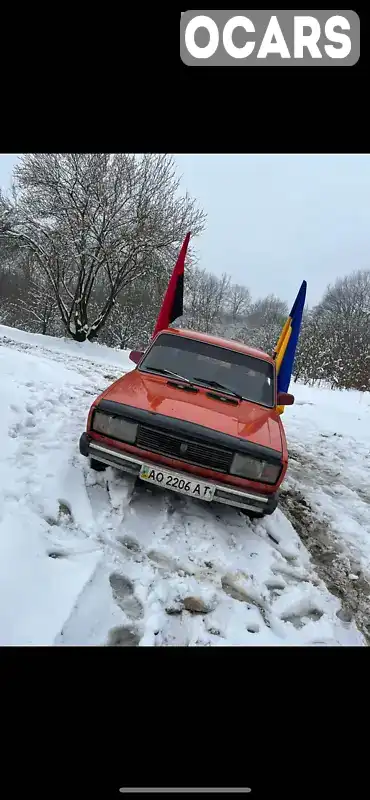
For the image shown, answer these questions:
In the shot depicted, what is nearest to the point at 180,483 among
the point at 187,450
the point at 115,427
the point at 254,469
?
the point at 187,450

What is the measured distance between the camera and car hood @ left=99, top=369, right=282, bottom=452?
346 centimetres

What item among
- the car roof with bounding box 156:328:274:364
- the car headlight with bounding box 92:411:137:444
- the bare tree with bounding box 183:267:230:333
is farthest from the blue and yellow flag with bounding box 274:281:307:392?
the bare tree with bounding box 183:267:230:333

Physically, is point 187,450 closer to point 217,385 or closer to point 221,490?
point 221,490

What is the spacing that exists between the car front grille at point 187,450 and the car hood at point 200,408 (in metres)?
0.16

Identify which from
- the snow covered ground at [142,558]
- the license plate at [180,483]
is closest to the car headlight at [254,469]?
the license plate at [180,483]

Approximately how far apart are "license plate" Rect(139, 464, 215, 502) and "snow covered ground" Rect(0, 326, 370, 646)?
0.30 metres

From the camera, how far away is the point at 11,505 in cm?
304

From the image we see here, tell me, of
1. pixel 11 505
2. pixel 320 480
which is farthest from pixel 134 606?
pixel 320 480

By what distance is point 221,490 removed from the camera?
132 inches

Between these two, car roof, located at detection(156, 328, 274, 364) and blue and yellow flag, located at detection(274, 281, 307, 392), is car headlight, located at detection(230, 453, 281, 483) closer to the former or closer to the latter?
car roof, located at detection(156, 328, 274, 364)

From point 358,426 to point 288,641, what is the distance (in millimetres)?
6450

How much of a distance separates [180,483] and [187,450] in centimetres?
26

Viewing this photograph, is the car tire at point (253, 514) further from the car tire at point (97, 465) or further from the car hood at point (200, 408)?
the car tire at point (97, 465)

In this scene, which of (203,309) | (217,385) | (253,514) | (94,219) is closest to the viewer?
(253,514)
